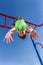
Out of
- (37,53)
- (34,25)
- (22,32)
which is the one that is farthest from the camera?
(37,53)

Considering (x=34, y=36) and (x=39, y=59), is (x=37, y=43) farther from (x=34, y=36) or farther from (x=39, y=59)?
(x=34, y=36)

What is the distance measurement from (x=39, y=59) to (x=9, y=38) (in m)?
2.67

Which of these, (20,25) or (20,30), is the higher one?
(20,25)

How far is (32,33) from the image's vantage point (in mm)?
3016

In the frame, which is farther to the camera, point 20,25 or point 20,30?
point 20,25

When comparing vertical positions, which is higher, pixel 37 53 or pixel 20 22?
pixel 37 53

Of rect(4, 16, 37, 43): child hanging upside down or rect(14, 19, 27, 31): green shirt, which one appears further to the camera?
rect(14, 19, 27, 31): green shirt

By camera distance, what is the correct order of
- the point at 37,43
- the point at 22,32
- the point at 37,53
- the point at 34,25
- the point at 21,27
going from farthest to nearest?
the point at 37,53 < the point at 37,43 < the point at 34,25 < the point at 21,27 < the point at 22,32

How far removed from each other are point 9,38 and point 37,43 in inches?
79.6

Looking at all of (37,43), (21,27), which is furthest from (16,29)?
(37,43)

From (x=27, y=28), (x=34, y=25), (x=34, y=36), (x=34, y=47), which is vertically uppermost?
(x=34, y=47)

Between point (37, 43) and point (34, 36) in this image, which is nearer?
point (34, 36)

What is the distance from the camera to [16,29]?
3.22 metres

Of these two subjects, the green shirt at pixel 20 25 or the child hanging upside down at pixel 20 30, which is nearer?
the child hanging upside down at pixel 20 30
